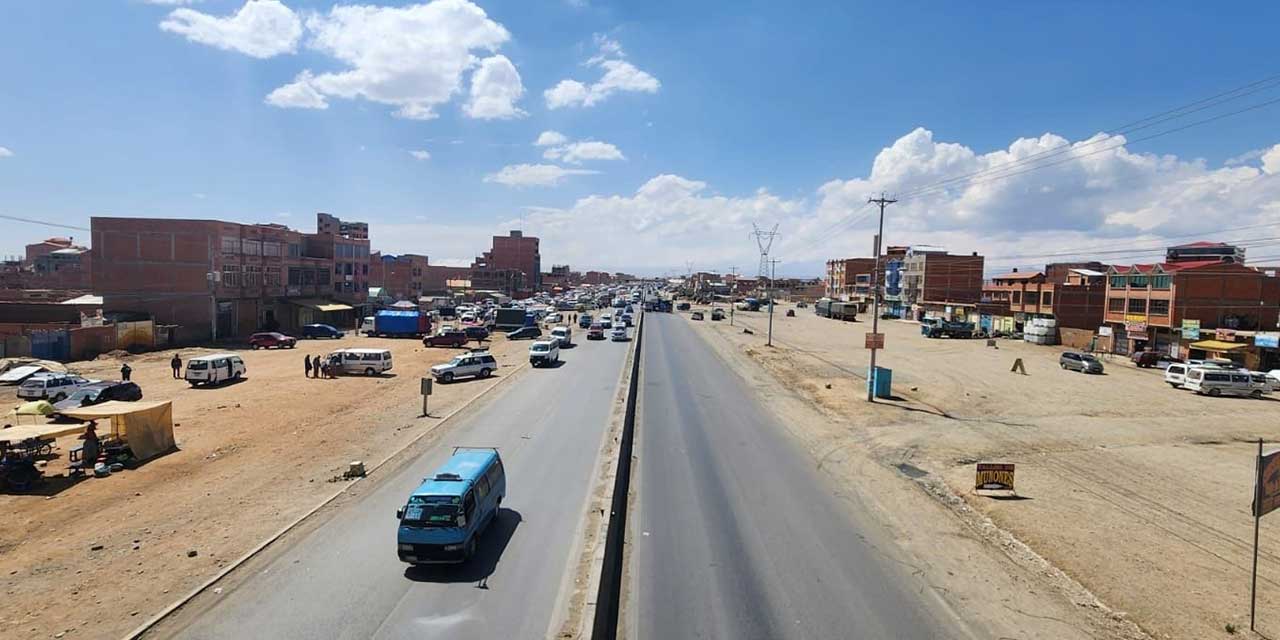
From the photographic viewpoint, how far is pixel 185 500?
18578 millimetres

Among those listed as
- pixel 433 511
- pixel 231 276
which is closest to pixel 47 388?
pixel 433 511

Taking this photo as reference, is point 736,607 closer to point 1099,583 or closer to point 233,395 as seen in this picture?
point 1099,583

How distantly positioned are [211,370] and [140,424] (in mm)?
16565

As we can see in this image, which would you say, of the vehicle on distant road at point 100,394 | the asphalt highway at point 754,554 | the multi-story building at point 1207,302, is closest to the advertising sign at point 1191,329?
the multi-story building at point 1207,302

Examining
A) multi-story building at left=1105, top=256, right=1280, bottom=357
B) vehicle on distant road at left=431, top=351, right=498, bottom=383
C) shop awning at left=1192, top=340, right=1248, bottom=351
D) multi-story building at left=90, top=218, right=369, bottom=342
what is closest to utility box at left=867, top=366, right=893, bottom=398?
vehicle on distant road at left=431, top=351, right=498, bottom=383

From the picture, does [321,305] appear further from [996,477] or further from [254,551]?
[996,477]

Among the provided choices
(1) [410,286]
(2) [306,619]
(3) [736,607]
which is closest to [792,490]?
(3) [736,607]

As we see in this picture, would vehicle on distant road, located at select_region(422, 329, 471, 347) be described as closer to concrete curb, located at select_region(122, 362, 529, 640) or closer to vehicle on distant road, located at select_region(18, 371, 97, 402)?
vehicle on distant road, located at select_region(18, 371, 97, 402)

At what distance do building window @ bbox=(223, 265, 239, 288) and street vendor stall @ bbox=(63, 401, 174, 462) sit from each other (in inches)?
1773

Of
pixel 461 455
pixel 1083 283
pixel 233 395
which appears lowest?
pixel 233 395

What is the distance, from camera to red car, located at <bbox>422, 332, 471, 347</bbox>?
62.2 meters

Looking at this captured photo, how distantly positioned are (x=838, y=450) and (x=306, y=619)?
19.6 metres

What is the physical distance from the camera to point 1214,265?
56.4 metres

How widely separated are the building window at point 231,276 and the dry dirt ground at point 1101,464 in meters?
51.5
